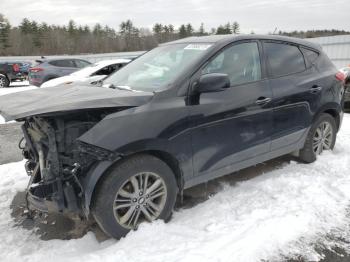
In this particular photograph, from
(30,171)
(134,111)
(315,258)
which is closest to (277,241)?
(315,258)

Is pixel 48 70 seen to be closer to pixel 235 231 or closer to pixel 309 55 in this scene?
pixel 309 55

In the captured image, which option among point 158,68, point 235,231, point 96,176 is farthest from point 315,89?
point 96,176

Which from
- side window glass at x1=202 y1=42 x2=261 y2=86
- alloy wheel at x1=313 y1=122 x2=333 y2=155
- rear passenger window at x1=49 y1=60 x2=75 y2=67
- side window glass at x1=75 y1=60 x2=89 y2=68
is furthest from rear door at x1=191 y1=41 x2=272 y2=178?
side window glass at x1=75 y1=60 x2=89 y2=68

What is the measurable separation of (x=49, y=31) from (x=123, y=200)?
72.7 meters

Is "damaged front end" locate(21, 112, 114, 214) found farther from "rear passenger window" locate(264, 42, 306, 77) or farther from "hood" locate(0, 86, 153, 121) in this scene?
"rear passenger window" locate(264, 42, 306, 77)

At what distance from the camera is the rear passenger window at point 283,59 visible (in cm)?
430

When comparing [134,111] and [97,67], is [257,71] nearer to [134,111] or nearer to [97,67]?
[134,111]

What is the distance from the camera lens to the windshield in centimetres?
358

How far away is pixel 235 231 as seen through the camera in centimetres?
326

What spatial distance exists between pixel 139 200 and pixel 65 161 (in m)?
0.75

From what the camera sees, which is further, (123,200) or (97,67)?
(97,67)

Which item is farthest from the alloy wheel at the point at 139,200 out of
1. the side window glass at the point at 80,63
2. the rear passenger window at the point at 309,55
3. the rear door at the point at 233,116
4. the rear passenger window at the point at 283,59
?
the side window glass at the point at 80,63

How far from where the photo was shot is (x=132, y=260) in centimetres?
286

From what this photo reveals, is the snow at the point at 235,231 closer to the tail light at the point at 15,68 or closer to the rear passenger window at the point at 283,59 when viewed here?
the rear passenger window at the point at 283,59
